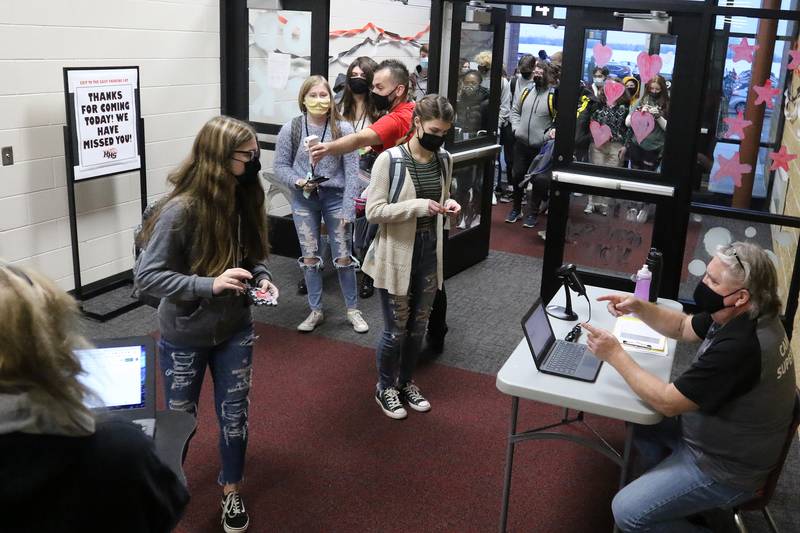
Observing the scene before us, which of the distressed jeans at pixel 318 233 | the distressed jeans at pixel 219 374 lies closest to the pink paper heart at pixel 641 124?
the distressed jeans at pixel 318 233

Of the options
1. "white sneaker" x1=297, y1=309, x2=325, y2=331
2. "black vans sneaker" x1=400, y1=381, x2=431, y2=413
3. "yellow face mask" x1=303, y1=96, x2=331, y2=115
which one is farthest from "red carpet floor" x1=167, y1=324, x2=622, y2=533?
"yellow face mask" x1=303, y1=96, x2=331, y2=115

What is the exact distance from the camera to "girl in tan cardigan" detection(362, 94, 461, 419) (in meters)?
3.18

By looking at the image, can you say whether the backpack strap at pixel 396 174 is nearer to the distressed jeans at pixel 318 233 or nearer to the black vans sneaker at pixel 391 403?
the black vans sneaker at pixel 391 403

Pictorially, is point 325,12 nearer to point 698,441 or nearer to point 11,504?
point 698,441

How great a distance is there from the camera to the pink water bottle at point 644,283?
9.84 ft

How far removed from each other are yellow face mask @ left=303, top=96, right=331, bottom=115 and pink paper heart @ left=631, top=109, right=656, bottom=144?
5.85 ft

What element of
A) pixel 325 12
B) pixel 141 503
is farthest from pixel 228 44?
pixel 141 503

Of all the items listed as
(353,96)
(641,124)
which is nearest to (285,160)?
(353,96)

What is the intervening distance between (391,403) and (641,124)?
7.48 feet

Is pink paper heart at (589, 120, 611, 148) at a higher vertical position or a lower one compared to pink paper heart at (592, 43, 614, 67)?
lower

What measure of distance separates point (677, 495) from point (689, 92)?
2.82 m

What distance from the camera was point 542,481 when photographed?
3.08 m

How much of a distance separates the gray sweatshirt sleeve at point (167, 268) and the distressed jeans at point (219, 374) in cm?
22

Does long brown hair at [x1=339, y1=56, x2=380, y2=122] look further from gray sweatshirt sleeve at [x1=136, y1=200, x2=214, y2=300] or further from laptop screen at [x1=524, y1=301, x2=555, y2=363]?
gray sweatshirt sleeve at [x1=136, y1=200, x2=214, y2=300]
